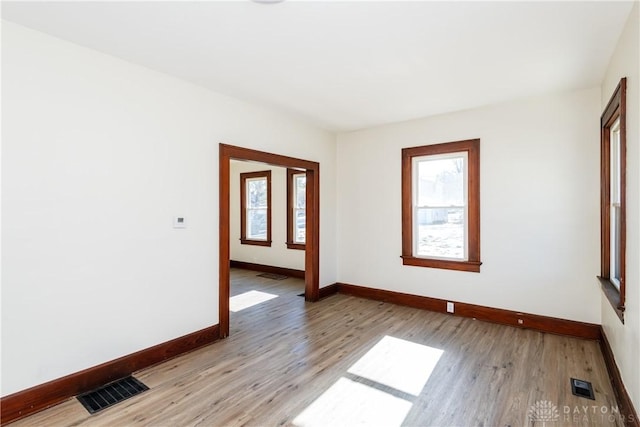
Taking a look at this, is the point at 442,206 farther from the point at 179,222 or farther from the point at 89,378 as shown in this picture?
the point at 89,378

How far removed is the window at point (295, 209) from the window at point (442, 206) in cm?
254

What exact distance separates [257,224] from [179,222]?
432cm

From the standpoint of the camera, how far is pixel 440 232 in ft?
14.8

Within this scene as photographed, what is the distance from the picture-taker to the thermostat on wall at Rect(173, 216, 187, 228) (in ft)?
10.4

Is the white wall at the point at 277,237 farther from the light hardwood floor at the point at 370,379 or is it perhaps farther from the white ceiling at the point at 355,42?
the white ceiling at the point at 355,42

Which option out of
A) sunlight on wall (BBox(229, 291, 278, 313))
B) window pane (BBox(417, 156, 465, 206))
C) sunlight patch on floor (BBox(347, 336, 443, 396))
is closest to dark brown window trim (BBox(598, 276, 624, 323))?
sunlight patch on floor (BBox(347, 336, 443, 396))

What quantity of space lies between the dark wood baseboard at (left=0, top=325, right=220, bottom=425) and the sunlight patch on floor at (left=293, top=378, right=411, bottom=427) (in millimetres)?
1526

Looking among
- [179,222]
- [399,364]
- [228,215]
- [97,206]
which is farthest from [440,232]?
[97,206]

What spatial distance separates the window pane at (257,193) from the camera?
734 centimetres

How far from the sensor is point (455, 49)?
8.57 feet

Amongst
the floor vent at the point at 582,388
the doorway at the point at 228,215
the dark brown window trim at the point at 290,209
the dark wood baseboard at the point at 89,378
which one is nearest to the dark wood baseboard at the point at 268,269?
the dark brown window trim at the point at 290,209

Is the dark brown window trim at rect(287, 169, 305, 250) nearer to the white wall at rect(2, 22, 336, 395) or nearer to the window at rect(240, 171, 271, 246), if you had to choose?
the window at rect(240, 171, 271, 246)

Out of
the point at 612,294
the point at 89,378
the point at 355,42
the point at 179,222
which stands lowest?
the point at 89,378

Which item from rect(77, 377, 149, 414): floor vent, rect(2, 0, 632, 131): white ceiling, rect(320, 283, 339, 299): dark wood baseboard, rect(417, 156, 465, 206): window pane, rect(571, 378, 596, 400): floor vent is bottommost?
rect(77, 377, 149, 414): floor vent
